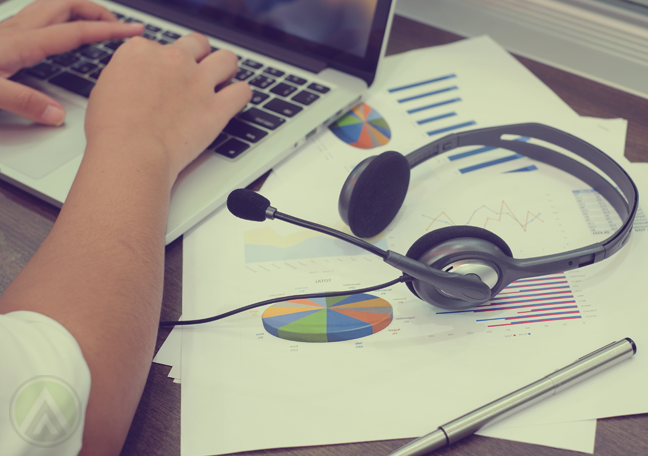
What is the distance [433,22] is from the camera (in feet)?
3.02

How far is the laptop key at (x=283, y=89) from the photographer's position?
683mm

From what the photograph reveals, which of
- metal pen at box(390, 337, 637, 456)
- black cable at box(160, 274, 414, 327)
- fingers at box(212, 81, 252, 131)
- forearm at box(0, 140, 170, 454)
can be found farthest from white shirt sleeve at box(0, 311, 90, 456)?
fingers at box(212, 81, 252, 131)

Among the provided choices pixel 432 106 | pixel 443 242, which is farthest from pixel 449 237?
pixel 432 106

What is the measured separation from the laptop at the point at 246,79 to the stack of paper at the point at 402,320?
34mm

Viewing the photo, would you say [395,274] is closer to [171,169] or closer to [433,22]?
[171,169]

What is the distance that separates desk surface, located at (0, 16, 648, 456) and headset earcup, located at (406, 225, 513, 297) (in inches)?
6.2

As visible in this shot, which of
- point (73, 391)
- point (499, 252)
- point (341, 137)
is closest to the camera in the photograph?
point (73, 391)

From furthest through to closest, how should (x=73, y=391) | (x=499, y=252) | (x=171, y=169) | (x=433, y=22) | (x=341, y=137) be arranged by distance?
(x=433, y=22), (x=341, y=137), (x=171, y=169), (x=499, y=252), (x=73, y=391)

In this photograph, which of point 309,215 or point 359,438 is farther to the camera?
point 309,215

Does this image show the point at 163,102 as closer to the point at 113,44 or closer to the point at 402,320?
the point at 113,44

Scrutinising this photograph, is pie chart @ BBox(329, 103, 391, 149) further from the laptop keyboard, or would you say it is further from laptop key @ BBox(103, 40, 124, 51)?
laptop key @ BBox(103, 40, 124, 51)

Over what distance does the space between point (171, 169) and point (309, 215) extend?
160 millimetres

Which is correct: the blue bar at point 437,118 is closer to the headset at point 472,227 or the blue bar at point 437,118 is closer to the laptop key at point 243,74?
the headset at point 472,227

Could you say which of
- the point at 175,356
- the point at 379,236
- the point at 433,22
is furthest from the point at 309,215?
the point at 433,22
